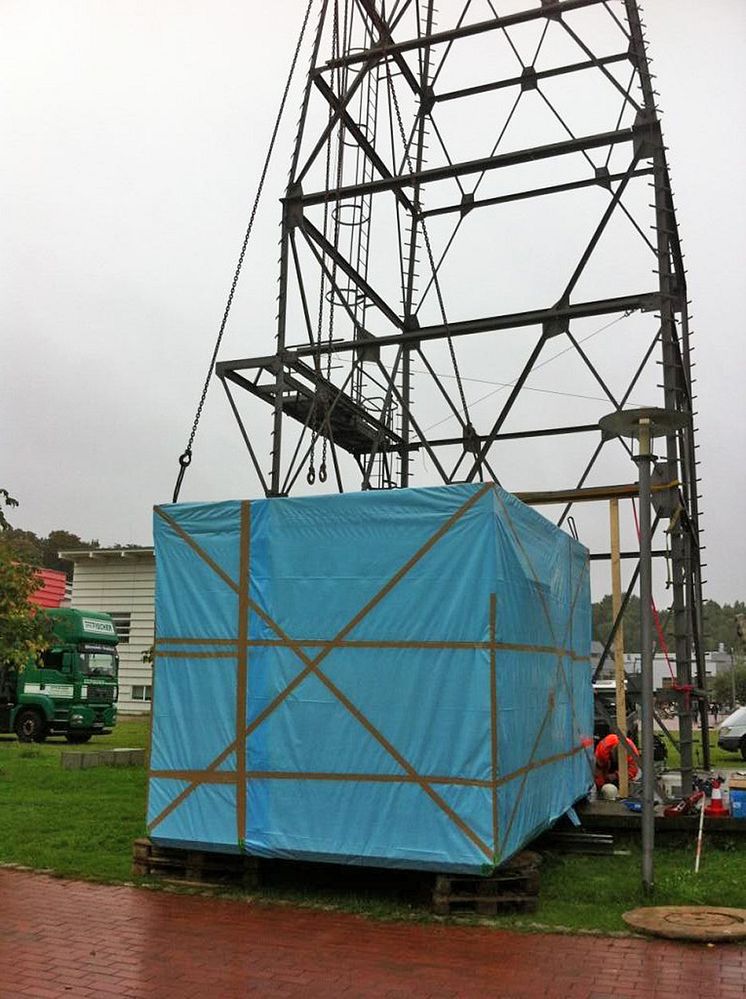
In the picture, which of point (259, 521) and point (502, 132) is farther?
point (502, 132)

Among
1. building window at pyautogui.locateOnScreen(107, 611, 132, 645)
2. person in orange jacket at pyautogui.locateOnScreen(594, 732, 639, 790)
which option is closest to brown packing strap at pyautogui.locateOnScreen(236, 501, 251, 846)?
person in orange jacket at pyautogui.locateOnScreen(594, 732, 639, 790)

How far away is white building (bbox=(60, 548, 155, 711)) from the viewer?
134 feet

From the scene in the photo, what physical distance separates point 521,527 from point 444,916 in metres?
3.25

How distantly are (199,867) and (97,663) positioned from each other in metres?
19.1

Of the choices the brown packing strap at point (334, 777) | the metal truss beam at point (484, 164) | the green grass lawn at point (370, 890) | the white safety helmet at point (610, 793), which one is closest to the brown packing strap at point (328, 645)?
the brown packing strap at point (334, 777)

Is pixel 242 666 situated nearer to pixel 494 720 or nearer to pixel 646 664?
Result: pixel 494 720

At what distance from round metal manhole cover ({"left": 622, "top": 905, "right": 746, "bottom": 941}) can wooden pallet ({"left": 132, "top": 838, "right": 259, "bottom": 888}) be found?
10.0ft

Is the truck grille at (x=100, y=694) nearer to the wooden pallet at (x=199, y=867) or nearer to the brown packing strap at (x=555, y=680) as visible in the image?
the brown packing strap at (x=555, y=680)

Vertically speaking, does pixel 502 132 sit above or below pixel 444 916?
above

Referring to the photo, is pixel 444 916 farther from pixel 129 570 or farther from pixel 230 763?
pixel 129 570

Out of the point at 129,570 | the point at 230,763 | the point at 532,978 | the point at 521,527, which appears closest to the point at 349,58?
the point at 521,527

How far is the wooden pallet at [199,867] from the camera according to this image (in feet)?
26.4

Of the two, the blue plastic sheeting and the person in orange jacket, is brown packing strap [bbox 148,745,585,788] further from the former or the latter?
the person in orange jacket

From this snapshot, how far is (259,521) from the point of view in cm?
825
